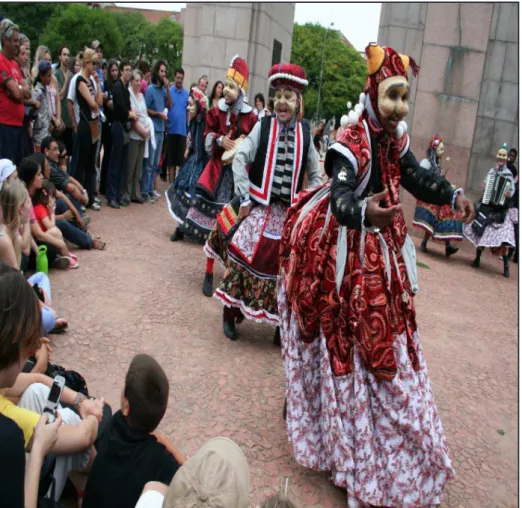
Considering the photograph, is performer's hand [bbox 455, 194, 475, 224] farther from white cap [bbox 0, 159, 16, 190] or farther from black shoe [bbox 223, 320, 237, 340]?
white cap [bbox 0, 159, 16, 190]

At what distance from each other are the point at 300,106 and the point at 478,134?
25.6 feet

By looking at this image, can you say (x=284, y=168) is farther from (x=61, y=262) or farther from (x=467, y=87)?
(x=467, y=87)

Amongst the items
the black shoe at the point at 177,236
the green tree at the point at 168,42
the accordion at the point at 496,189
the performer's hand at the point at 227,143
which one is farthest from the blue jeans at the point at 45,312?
the green tree at the point at 168,42

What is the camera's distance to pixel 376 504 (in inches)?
120

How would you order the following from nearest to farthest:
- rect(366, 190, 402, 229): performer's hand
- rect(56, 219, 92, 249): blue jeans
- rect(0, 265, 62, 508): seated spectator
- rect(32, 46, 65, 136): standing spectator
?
rect(0, 265, 62, 508): seated spectator, rect(366, 190, 402, 229): performer's hand, rect(56, 219, 92, 249): blue jeans, rect(32, 46, 65, 136): standing spectator

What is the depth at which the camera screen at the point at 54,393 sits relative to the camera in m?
2.52

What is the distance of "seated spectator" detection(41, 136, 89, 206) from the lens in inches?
279

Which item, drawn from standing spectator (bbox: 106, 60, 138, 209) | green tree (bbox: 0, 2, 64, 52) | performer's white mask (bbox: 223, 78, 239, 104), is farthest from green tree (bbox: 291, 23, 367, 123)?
performer's white mask (bbox: 223, 78, 239, 104)

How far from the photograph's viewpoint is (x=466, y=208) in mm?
3395

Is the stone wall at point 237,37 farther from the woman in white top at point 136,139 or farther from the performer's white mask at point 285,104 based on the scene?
the performer's white mask at point 285,104

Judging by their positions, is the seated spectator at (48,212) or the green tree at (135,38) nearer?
the seated spectator at (48,212)

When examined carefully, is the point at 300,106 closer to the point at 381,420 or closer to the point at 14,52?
the point at 381,420

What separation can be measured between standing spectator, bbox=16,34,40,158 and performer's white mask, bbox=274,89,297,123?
3786 millimetres

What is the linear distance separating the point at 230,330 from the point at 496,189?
21.8 ft
